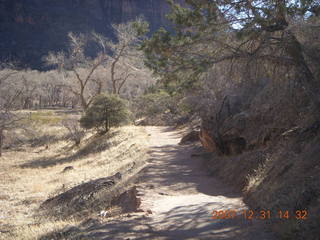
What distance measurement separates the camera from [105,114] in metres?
26.2

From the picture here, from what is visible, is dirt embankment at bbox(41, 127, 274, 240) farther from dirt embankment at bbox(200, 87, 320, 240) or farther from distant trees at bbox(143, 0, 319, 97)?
distant trees at bbox(143, 0, 319, 97)

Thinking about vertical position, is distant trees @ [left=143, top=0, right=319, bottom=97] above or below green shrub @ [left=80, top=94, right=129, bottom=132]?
above

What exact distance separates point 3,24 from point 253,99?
106 metres

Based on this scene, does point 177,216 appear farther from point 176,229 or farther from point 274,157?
point 274,157

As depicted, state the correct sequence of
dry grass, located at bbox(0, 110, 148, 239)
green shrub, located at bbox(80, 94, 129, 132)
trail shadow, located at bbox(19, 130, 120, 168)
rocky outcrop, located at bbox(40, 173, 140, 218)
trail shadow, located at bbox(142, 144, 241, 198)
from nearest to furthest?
rocky outcrop, located at bbox(40, 173, 140, 218) < trail shadow, located at bbox(142, 144, 241, 198) < dry grass, located at bbox(0, 110, 148, 239) < trail shadow, located at bbox(19, 130, 120, 168) < green shrub, located at bbox(80, 94, 129, 132)

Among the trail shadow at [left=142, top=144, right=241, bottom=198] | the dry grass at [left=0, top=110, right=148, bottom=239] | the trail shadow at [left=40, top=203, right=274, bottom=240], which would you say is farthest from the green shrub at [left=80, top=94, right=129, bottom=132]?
the trail shadow at [left=40, top=203, right=274, bottom=240]

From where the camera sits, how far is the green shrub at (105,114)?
2567 centimetres

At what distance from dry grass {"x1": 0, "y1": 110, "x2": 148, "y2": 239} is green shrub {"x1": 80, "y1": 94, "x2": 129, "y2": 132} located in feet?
4.23

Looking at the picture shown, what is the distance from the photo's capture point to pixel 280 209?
5.10 meters

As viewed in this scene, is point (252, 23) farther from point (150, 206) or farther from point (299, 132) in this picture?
point (150, 206)

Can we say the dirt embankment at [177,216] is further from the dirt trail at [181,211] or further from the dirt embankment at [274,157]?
the dirt embankment at [274,157]

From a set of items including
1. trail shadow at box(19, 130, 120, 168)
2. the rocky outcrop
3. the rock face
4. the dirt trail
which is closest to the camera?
the dirt trail

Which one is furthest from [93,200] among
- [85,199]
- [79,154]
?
[79,154]

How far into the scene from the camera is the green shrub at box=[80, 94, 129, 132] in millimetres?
25672
